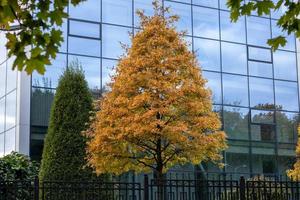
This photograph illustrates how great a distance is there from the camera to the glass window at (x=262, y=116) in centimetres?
2584

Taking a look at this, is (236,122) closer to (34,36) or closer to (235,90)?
(235,90)

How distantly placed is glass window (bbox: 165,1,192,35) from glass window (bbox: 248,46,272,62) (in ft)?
9.97

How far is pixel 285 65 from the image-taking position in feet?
89.5

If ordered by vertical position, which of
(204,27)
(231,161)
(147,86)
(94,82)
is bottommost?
(231,161)

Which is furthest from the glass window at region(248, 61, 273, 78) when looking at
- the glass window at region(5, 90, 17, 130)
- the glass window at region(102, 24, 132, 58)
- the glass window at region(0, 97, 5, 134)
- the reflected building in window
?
the glass window at region(0, 97, 5, 134)

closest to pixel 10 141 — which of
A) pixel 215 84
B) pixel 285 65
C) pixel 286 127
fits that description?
pixel 215 84

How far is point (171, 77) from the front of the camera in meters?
15.0

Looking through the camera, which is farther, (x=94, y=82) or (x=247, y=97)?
(x=247, y=97)

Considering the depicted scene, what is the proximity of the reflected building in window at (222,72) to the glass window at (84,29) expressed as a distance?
0.04 m

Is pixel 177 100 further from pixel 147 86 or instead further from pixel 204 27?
pixel 204 27

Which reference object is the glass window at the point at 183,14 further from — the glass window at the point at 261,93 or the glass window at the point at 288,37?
the glass window at the point at 288,37

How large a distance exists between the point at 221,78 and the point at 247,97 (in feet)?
4.70

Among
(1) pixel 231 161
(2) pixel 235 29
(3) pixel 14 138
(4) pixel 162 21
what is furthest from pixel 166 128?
(2) pixel 235 29

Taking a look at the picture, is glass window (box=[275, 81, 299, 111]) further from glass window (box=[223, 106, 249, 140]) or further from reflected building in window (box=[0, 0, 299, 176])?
glass window (box=[223, 106, 249, 140])
